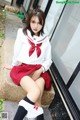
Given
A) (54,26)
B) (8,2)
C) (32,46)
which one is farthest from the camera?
(8,2)

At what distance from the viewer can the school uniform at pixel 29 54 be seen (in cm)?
331

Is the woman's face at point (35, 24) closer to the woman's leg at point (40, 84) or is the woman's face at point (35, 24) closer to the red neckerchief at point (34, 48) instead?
the red neckerchief at point (34, 48)

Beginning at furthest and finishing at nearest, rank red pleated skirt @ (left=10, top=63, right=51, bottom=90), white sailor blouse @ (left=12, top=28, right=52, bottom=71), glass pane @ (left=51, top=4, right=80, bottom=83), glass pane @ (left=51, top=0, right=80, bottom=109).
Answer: glass pane @ (left=51, top=4, right=80, bottom=83), glass pane @ (left=51, top=0, right=80, bottom=109), white sailor blouse @ (left=12, top=28, right=52, bottom=71), red pleated skirt @ (left=10, top=63, right=51, bottom=90)

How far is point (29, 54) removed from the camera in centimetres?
333

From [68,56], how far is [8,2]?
26.4 feet

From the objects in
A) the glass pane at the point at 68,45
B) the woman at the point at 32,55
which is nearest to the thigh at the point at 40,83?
the woman at the point at 32,55

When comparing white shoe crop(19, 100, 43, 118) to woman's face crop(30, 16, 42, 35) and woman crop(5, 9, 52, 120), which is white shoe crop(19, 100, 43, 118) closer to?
woman crop(5, 9, 52, 120)

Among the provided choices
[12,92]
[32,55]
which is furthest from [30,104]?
[32,55]

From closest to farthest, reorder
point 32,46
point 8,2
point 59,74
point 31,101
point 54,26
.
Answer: point 31,101 < point 32,46 < point 59,74 < point 54,26 < point 8,2

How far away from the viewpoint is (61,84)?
12.0ft

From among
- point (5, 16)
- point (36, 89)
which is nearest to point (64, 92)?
point (36, 89)

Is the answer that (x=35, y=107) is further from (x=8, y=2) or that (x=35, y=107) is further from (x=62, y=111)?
(x=8, y=2)

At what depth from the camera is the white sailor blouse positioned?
10.9 feet

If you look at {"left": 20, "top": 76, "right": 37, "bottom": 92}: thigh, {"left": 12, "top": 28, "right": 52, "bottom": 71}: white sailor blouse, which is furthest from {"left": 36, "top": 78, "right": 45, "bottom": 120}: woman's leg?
{"left": 12, "top": 28, "right": 52, "bottom": 71}: white sailor blouse
